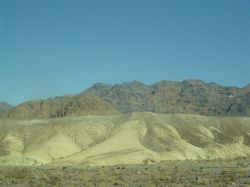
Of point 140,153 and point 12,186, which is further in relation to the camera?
point 140,153

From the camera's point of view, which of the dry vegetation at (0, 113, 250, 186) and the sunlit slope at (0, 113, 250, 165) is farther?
the sunlit slope at (0, 113, 250, 165)

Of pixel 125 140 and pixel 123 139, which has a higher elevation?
pixel 123 139

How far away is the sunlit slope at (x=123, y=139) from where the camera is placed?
101 m

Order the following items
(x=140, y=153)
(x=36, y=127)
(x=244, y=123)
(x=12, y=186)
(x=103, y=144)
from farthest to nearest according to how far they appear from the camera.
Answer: (x=244, y=123)
(x=36, y=127)
(x=103, y=144)
(x=140, y=153)
(x=12, y=186)

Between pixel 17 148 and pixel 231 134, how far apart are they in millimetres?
49601

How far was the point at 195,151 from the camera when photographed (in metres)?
110

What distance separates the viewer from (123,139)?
114 m

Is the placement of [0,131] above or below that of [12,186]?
above

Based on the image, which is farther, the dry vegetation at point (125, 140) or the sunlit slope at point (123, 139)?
the sunlit slope at point (123, 139)

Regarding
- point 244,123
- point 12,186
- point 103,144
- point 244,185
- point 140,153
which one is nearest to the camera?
point 244,185

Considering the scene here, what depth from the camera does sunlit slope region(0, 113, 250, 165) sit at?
10075cm

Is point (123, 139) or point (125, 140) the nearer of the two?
point (125, 140)

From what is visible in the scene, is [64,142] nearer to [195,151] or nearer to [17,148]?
[17,148]

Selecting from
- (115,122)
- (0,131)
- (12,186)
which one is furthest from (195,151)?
(12,186)
